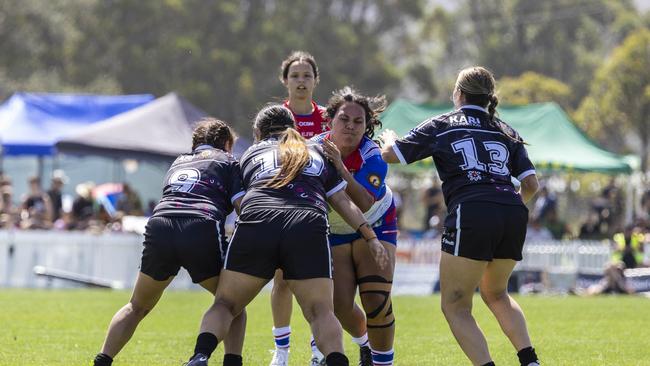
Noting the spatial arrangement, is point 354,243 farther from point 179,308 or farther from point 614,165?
point 614,165

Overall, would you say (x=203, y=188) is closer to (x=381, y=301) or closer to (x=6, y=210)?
(x=381, y=301)

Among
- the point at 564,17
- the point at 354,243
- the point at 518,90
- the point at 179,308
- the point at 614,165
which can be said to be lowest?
the point at 179,308

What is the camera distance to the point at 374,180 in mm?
8102

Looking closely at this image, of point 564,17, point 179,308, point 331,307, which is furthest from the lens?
point 564,17

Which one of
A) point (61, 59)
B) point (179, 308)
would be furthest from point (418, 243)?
point (61, 59)

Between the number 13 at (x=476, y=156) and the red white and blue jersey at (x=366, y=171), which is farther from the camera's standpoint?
the red white and blue jersey at (x=366, y=171)

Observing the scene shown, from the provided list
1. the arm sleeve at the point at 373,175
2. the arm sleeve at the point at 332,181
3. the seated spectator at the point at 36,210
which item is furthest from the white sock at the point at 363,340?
the seated spectator at the point at 36,210

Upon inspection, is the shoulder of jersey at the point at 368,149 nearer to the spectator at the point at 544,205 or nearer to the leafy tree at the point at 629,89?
the spectator at the point at 544,205

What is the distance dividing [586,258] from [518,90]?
22328mm

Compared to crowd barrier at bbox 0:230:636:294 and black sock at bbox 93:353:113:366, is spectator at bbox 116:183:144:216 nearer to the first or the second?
crowd barrier at bbox 0:230:636:294

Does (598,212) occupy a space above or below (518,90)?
below

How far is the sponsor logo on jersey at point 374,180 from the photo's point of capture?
319 inches

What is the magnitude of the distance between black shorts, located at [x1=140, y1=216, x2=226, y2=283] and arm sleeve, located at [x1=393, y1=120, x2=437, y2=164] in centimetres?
124

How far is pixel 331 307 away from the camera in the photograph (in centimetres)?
711
